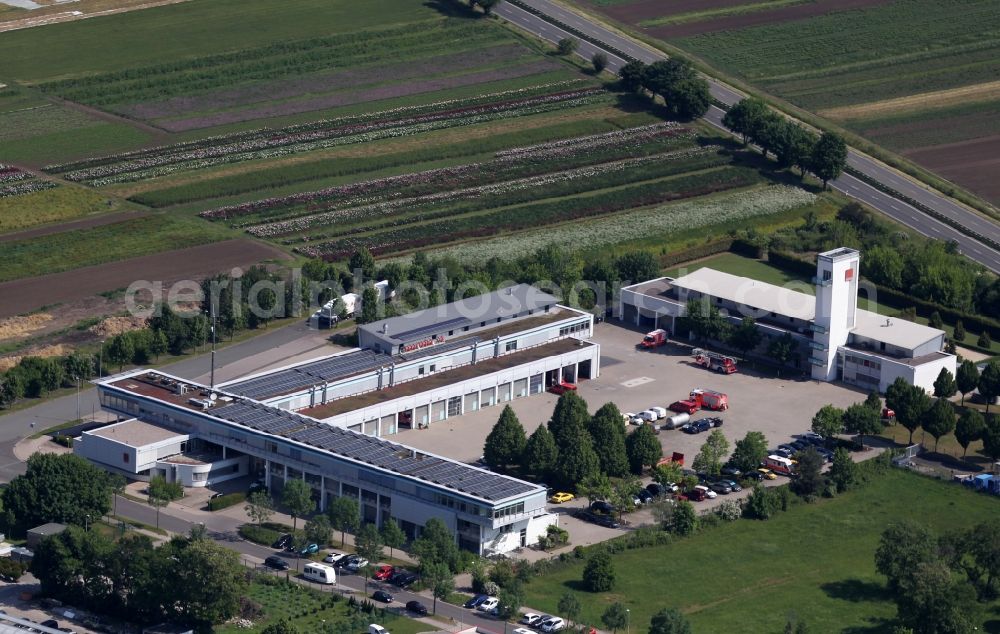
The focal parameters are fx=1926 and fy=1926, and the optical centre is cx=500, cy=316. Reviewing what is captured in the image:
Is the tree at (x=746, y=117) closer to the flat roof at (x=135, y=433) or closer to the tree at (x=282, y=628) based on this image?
the flat roof at (x=135, y=433)

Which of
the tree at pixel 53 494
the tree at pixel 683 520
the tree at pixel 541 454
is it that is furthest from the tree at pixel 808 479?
the tree at pixel 53 494

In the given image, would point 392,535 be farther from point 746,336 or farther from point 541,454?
point 746,336

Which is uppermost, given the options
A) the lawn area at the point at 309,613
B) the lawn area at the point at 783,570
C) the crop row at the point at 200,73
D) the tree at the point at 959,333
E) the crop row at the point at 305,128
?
the crop row at the point at 200,73

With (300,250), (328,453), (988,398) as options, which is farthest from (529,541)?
(300,250)

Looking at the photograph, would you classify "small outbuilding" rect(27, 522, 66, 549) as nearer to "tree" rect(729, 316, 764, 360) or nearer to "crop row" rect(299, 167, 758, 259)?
"tree" rect(729, 316, 764, 360)

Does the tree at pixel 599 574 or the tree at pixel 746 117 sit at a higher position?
the tree at pixel 746 117

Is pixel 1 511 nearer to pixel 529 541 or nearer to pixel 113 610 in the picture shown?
pixel 113 610

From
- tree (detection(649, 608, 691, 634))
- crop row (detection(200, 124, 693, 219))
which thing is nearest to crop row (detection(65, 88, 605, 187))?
crop row (detection(200, 124, 693, 219))
